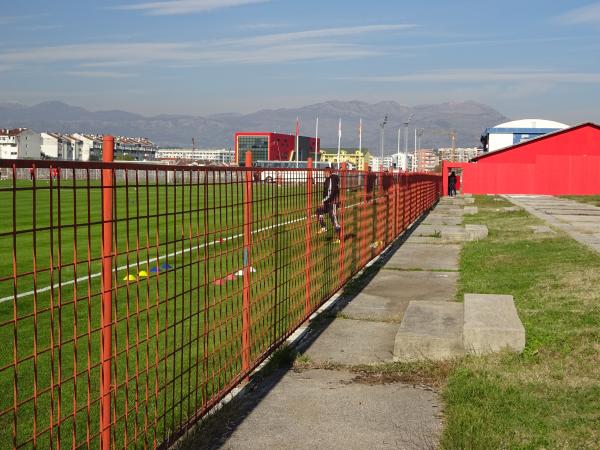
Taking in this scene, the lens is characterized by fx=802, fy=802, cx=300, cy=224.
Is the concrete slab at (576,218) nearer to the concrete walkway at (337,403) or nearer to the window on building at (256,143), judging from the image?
the concrete walkway at (337,403)

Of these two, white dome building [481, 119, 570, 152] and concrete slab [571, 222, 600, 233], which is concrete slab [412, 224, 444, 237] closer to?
concrete slab [571, 222, 600, 233]

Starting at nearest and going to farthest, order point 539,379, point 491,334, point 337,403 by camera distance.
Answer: point 337,403 → point 539,379 → point 491,334

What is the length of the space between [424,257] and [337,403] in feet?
31.9

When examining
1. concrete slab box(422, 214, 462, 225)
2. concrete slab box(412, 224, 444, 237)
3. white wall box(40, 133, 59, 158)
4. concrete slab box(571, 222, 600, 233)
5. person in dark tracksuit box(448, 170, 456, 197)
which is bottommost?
concrete slab box(422, 214, 462, 225)

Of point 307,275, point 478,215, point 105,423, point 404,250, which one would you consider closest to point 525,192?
point 478,215

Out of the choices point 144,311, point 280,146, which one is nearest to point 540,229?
point 144,311

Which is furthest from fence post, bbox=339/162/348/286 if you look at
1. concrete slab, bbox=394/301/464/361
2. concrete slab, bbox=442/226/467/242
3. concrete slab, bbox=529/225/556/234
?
concrete slab, bbox=529/225/556/234

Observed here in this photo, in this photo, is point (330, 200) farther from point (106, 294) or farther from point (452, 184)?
point (452, 184)

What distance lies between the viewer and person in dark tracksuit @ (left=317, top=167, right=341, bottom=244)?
955 centimetres

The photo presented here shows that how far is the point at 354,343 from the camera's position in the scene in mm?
7656

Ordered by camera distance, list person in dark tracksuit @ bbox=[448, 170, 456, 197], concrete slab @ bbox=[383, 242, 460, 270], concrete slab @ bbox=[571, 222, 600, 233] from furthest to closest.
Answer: person in dark tracksuit @ bbox=[448, 170, 456, 197] → concrete slab @ bbox=[571, 222, 600, 233] → concrete slab @ bbox=[383, 242, 460, 270]

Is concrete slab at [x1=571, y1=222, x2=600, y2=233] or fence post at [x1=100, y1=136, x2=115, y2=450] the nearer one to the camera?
fence post at [x1=100, y1=136, x2=115, y2=450]

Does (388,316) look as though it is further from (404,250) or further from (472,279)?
(404,250)

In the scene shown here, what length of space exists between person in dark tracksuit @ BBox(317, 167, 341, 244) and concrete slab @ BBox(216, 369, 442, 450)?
11.1ft
